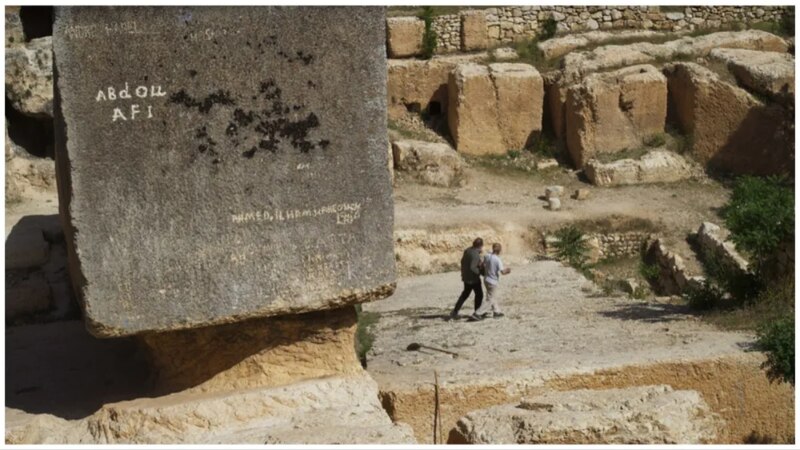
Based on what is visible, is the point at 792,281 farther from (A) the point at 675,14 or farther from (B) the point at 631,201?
(A) the point at 675,14

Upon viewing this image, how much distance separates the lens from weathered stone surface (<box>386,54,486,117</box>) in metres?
23.1

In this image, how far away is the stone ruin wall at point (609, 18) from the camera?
2441 cm

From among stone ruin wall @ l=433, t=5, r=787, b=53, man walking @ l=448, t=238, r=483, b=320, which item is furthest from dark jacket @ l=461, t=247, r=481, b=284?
stone ruin wall @ l=433, t=5, r=787, b=53

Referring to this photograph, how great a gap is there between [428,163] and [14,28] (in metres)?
6.52

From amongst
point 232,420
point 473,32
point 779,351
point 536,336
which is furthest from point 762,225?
point 473,32

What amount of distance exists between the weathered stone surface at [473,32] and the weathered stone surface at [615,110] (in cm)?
257

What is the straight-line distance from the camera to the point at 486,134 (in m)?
22.6

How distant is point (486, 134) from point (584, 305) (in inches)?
350

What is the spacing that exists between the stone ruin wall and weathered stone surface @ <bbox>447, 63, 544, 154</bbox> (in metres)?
1.85

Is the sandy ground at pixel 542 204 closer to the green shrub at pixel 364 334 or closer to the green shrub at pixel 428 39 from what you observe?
the green shrub at pixel 428 39

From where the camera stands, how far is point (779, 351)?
10570mm

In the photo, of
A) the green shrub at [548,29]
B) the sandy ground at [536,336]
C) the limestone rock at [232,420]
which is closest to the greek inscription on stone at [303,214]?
the limestone rock at [232,420]

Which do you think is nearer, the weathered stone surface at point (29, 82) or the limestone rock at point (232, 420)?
the limestone rock at point (232, 420)

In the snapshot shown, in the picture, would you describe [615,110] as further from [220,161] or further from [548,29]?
[220,161]
